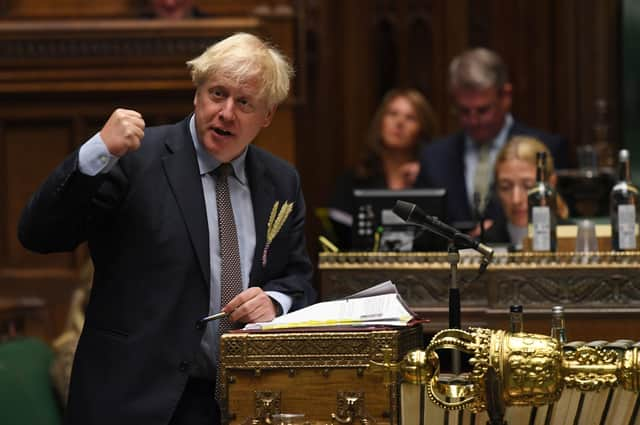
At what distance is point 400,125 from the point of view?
6.87 metres

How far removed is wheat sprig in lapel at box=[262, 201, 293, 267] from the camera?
3.92 m

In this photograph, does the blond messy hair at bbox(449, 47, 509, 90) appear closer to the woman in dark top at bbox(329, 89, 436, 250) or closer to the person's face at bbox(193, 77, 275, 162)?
the woman in dark top at bbox(329, 89, 436, 250)

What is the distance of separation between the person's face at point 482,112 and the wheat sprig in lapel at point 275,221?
2.76 meters

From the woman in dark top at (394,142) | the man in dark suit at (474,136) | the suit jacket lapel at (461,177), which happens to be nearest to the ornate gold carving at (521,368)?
the suit jacket lapel at (461,177)

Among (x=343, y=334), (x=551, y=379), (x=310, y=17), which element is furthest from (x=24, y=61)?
(x=551, y=379)

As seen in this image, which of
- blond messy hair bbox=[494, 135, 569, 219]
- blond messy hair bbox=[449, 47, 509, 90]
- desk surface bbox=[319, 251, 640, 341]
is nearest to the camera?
desk surface bbox=[319, 251, 640, 341]

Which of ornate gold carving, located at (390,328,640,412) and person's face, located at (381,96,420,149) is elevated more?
person's face, located at (381,96,420,149)

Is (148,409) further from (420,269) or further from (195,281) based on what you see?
(420,269)

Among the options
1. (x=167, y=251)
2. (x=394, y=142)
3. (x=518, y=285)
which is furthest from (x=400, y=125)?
(x=167, y=251)

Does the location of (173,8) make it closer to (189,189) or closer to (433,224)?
(189,189)

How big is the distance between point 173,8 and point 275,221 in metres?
3.55

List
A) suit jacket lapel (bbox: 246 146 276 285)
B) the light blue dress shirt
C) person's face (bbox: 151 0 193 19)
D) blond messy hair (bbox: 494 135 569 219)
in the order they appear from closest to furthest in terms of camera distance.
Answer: suit jacket lapel (bbox: 246 146 276 285), blond messy hair (bbox: 494 135 569 219), the light blue dress shirt, person's face (bbox: 151 0 193 19)

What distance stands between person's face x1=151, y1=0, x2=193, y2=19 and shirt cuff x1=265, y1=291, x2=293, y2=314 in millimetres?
3647

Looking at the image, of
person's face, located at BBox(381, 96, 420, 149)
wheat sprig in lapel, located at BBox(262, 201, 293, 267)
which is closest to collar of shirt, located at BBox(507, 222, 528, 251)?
person's face, located at BBox(381, 96, 420, 149)
